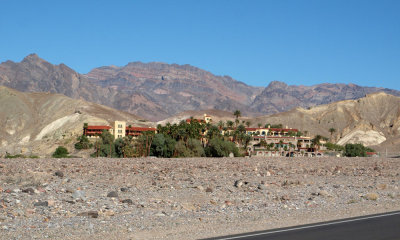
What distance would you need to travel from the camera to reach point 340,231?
1421cm

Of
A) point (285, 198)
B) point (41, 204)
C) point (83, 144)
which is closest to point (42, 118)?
point (83, 144)

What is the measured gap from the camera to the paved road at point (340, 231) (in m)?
13.3

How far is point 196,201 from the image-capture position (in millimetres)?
21781

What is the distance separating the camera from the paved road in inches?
524

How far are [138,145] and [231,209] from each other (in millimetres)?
63777

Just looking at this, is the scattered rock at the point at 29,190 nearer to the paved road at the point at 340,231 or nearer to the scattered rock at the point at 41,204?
the scattered rock at the point at 41,204

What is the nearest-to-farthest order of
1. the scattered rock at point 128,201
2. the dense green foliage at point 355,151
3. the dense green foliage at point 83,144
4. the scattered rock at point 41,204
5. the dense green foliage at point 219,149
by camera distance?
the scattered rock at point 41,204
the scattered rock at point 128,201
the dense green foliage at point 219,149
the dense green foliage at point 355,151
the dense green foliage at point 83,144

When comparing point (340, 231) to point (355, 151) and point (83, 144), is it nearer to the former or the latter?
point (355, 151)

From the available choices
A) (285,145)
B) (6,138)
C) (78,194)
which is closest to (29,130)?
(6,138)

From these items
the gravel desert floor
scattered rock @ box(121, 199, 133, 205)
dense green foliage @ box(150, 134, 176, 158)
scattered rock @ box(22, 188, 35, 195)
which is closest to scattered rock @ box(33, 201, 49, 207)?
the gravel desert floor

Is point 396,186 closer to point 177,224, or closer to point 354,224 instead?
point 354,224

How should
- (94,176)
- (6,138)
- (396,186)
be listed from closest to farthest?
(396,186)
(94,176)
(6,138)

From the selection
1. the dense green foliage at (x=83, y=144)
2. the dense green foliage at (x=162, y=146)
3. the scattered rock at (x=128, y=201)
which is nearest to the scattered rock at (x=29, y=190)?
the scattered rock at (x=128, y=201)

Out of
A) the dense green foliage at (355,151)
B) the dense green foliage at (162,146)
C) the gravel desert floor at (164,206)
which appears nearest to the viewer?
the gravel desert floor at (164,206)
